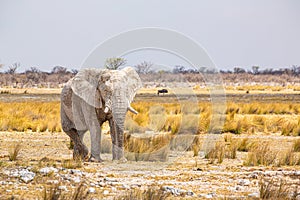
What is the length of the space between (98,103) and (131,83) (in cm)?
95

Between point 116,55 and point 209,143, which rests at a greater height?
point 116,55

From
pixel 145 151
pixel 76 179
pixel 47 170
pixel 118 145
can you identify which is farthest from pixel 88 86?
pixel 76 179

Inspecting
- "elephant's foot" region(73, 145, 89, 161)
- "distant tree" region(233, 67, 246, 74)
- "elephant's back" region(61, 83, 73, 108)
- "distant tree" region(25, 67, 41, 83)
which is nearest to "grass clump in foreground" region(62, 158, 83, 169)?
→ "elephant's foot" region(73, 145, 89, 161)

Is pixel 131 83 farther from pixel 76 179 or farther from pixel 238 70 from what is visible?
pixel 238 70

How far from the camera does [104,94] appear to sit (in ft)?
45.9

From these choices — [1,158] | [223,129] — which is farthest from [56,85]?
[1,158]

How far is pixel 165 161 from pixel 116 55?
3674 mm

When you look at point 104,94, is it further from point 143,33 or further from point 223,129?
point 223,129

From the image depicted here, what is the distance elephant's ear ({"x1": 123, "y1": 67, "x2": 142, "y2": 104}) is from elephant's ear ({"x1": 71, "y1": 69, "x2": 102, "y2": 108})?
0.69 m

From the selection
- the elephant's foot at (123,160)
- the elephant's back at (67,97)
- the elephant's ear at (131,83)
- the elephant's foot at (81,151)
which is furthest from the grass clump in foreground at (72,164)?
the elephant's back at (67,97)

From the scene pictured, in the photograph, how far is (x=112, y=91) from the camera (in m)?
13.8

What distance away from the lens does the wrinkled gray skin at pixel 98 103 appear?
1384 centimetres

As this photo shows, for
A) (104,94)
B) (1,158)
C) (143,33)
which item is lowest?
(1,158)

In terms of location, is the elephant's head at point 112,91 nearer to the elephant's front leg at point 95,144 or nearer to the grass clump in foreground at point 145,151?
the elephant's front leg at point 95,144
